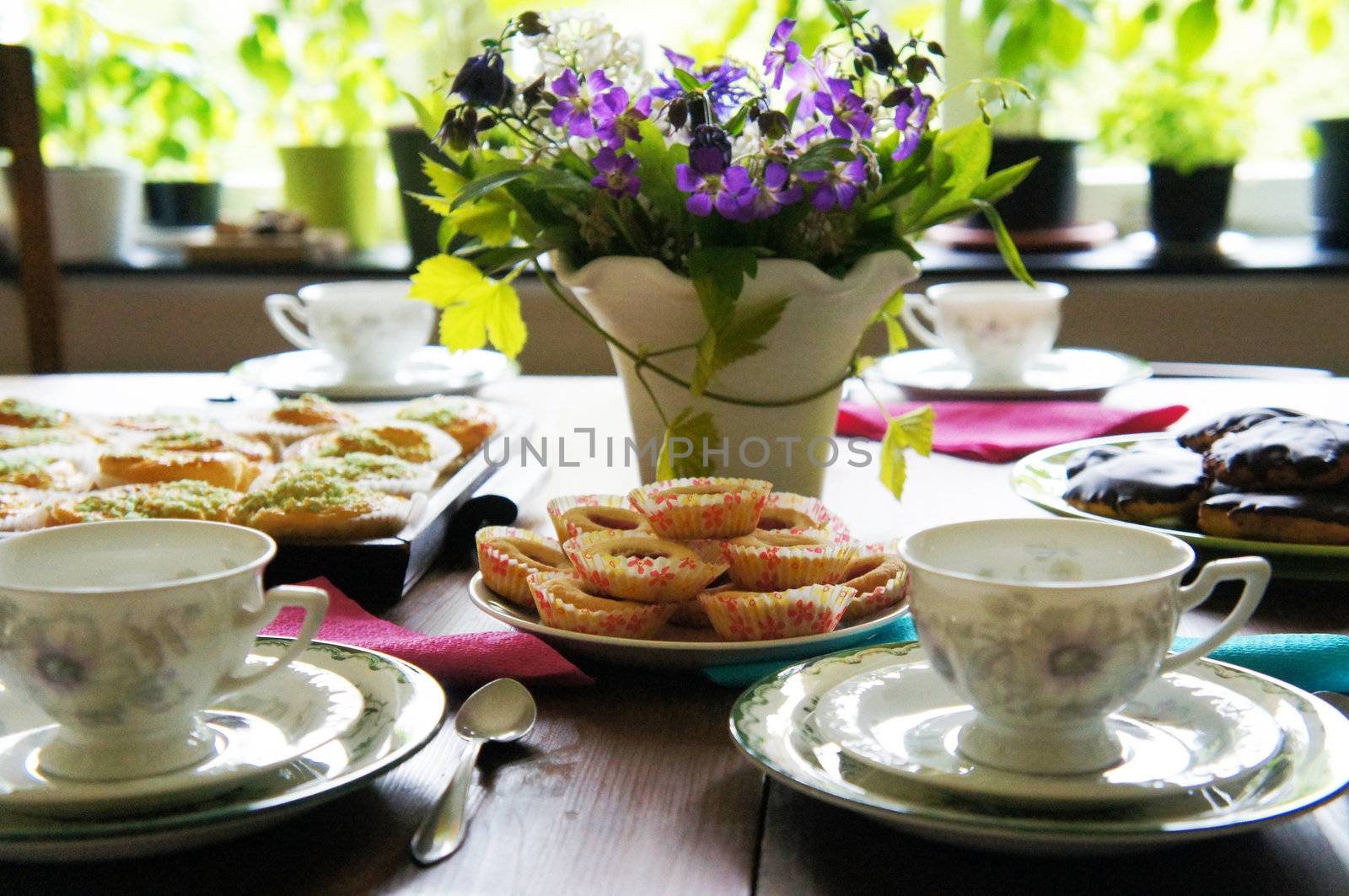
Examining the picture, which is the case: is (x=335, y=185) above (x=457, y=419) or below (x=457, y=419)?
above

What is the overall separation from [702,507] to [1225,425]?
0.47 metres

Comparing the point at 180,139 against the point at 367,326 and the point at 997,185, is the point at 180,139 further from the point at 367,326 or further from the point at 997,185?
the point at 997,185

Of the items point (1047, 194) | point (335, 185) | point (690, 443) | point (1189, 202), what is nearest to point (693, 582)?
point (690, 443)

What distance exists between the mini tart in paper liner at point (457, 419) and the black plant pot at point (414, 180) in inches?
40.7

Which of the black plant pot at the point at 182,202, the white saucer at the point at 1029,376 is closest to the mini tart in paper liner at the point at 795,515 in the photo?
the white saucer at the point at 1029,376

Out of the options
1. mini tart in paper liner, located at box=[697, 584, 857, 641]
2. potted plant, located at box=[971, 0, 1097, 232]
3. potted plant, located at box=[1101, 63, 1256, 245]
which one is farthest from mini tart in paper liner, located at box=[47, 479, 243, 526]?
potted plant, located at box=[1101, 63, 1256, 245]

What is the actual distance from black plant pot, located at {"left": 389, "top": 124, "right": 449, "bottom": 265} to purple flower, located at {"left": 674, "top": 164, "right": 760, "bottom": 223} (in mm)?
1539

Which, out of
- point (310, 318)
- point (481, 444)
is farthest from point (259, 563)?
point (310, 318)

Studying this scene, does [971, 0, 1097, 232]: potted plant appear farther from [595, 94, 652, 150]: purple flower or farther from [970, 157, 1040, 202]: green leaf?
[595, 94, 652, 150]: purple flower

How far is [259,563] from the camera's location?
0.61m

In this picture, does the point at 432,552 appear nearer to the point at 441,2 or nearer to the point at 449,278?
the point at 449,278

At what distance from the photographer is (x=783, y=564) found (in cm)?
78

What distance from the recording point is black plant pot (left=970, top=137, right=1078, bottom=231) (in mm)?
2695

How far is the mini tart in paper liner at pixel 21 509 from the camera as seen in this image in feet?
3.37
